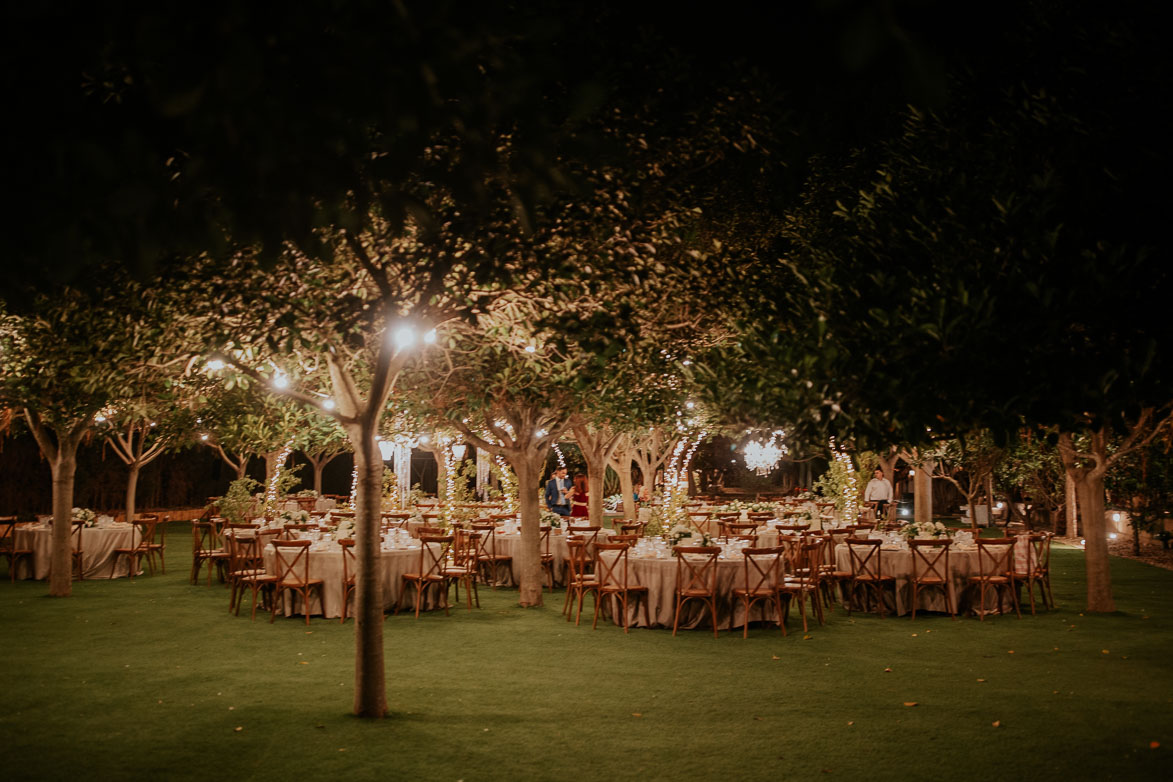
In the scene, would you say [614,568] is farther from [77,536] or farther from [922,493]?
[922,493]

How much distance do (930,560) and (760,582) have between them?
2.62m

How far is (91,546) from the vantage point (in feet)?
45.1

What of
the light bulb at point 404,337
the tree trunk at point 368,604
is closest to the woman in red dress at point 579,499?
the tree trunk at point 368,604

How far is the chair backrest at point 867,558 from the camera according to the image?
10.8 meters

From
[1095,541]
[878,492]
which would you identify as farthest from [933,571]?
[878,492]

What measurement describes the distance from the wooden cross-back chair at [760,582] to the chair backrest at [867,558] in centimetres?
175

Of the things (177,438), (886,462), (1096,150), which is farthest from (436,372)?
(886,462)

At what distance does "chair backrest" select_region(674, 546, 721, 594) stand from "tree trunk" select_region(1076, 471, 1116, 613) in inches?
180

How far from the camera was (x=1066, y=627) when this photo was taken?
974cm

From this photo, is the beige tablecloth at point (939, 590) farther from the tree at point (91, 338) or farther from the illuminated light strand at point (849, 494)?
the tree at point (91, 338)

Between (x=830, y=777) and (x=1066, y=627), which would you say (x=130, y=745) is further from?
(x=1066, y=627)

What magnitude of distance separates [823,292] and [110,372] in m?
4.72

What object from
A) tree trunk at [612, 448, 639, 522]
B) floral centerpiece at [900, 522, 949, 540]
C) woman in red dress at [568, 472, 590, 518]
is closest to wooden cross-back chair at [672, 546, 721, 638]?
floral centerpiece at [900, 522, 949, 540]

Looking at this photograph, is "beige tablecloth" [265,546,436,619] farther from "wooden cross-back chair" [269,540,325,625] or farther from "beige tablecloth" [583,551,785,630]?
"beige tablecloth" [583,551,785,630]
